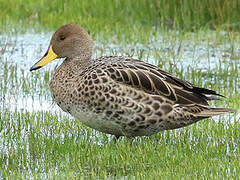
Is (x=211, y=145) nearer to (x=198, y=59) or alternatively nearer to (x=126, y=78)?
(x=126, y=78)

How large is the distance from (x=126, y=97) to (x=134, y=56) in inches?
152

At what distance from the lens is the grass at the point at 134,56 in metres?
5.47

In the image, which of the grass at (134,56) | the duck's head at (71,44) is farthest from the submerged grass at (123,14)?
the duck's head at (71,44)

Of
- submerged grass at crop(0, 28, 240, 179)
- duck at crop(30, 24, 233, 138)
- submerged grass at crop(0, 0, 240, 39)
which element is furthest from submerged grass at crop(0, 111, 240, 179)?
submerged grass at crop(0, 0, 240, 39)

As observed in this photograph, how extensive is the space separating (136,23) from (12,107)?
14.0ft

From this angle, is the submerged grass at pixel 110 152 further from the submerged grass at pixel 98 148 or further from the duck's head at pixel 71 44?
→ the duck's head at pixel 71 44

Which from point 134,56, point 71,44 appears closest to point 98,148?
point 71,44

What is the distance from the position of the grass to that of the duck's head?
0.74 meters

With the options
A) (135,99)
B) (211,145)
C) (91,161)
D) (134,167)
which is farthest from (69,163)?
(211,145)

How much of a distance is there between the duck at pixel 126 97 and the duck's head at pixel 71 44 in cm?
22

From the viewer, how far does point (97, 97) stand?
585cm

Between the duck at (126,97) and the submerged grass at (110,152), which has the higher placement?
the duck at (126,97)

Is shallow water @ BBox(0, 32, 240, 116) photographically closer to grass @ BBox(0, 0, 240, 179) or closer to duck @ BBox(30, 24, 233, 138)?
grass @ BBox(0, 0, 240, 179)

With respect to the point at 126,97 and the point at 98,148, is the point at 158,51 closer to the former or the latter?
the point at 126,97
